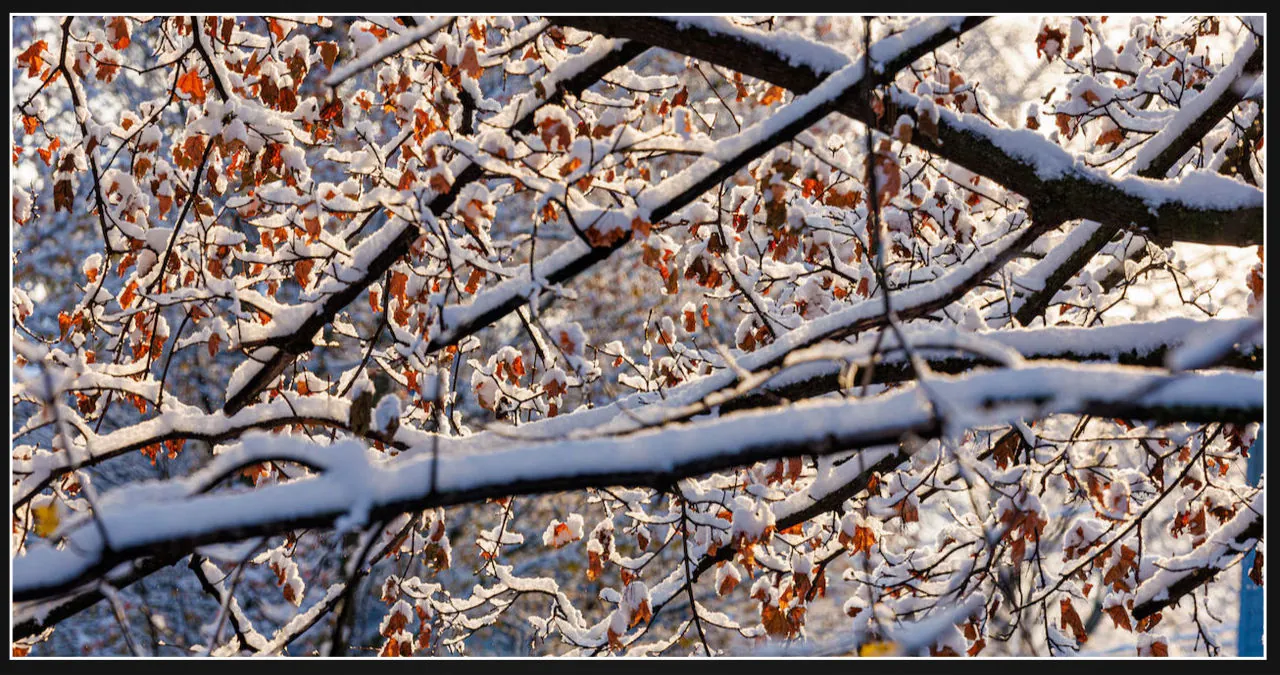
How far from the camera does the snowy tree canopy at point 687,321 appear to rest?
164 cm

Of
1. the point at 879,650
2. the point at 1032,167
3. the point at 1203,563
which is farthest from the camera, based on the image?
the point at 1203,563

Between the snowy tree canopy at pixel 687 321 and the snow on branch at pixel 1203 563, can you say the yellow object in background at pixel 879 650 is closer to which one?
the snowy tree canopy at pixel 687 321

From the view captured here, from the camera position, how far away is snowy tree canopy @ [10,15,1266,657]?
164 cm

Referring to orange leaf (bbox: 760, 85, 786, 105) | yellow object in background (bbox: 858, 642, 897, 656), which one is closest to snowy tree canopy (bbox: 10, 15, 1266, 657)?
yellow object in background (bbox: 858, 642, 897, 656)

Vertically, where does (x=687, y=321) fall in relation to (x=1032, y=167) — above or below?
above

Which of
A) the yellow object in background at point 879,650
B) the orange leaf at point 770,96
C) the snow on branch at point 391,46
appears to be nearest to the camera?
the yellow object in background at point 879,650

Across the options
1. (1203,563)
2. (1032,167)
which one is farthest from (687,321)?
(1203,563)

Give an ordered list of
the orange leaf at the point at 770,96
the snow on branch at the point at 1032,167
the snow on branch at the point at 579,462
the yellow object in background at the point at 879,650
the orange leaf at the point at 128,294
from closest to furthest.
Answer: the snow on branch at the point at 579,462, the yellow object in background at the point at 879,650, the snow on branch at the point at 1032,167, the orange leaf at the point at 770,96, the orange leaf at the point at 128,294

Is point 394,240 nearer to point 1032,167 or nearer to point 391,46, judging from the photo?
point 391,46

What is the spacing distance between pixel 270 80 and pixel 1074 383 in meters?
3.04

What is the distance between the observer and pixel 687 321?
4414 millimetres

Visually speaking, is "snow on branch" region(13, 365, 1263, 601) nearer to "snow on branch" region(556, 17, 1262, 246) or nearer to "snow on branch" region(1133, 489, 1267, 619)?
"snow on branch" region(556, 17, 1262, 246)

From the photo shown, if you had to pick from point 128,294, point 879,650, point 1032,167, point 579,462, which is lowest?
point 879,650

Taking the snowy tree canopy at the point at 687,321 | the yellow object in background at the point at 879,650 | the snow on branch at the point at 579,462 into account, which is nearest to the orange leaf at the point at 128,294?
the snowy tree canopy at the point at 687,321
